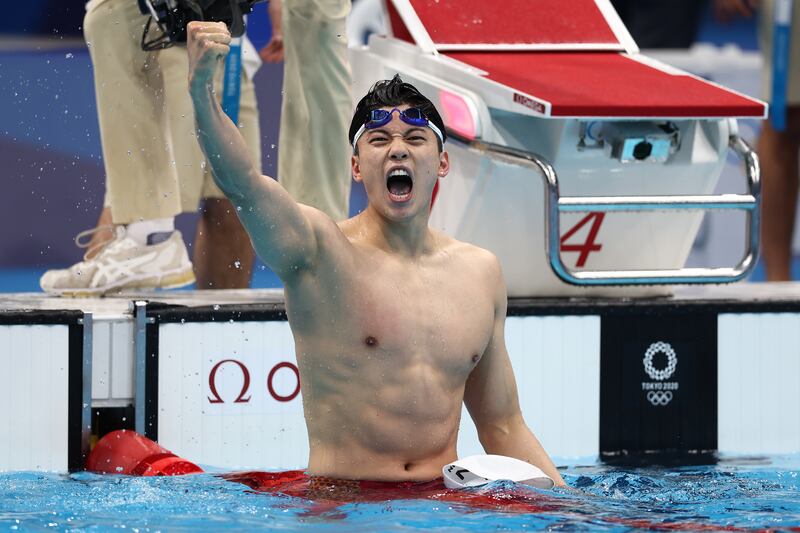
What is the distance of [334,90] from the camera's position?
15.1ft

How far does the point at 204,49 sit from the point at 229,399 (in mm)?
1681

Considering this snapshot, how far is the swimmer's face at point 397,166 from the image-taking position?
310cm

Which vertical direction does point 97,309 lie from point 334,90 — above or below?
below

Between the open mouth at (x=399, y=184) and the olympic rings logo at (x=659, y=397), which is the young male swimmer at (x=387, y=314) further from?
the olympic rings logo at (x=659, y=397)

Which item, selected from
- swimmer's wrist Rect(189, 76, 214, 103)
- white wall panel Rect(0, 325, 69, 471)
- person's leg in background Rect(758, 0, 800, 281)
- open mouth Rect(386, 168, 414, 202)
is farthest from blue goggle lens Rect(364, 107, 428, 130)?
person's leg in background Rect(758, 0, 800, 281)

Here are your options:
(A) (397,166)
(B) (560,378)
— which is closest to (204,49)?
(A) (397,166)

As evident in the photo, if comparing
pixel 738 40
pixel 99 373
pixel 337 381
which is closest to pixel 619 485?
pixel 337 381

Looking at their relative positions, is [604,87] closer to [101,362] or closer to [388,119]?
[388,119]

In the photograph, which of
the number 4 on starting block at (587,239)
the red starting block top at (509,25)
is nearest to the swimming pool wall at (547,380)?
the number 4 on starting block at (587,239)

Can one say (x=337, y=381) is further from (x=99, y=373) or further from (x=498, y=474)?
(x=99, y=373)

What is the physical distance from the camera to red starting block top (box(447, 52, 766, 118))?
4152mm

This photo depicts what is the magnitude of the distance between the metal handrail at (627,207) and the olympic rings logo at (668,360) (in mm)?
262

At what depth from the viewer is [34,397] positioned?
4.04m

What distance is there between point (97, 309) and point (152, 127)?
1.85ft
